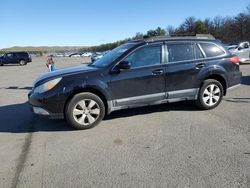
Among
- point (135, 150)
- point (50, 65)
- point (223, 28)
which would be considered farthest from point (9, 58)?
point (223, 28)

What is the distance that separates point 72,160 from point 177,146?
170 cm

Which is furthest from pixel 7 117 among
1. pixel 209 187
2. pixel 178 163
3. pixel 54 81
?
pixel 209 187

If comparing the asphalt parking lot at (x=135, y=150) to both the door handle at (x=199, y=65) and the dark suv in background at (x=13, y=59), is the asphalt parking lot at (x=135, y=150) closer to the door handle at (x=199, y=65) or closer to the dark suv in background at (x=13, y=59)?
the door handle at (x=199, y=65)

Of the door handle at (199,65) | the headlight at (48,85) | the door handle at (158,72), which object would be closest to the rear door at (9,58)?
the headlight at (48,85)

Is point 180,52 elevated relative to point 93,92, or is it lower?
elevated

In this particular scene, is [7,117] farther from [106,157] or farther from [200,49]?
[200,49]

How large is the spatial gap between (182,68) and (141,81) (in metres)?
1.05

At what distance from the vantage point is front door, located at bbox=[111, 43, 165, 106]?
19.9 feet

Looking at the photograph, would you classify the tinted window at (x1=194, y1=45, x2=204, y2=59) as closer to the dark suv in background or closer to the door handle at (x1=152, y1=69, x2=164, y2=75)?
the door handle at (x1=152, y1=69, x2=164, y2=75)

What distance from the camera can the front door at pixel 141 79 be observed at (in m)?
6.06

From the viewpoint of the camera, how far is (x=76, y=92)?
5.82 meters

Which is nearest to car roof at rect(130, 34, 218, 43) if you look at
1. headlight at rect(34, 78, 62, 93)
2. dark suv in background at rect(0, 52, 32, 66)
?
headlight at rect(34, 78, 62, 93)

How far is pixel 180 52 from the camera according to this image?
6578 mm

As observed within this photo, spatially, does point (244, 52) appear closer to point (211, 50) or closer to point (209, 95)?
point (211, 50)
